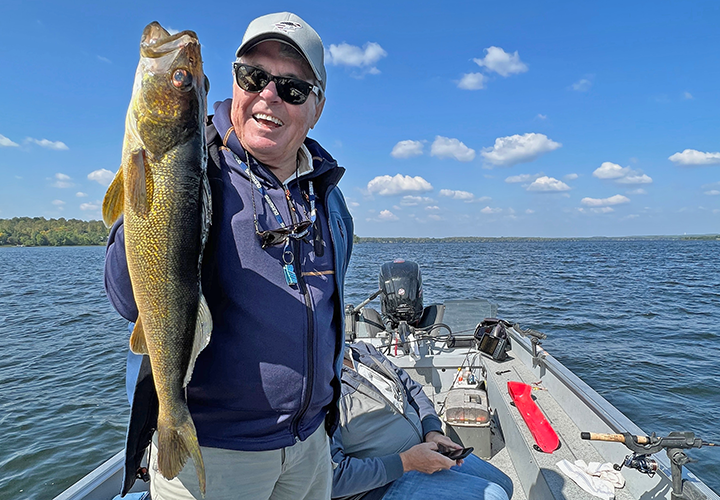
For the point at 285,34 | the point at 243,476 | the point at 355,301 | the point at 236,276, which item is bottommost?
the point at 355,301

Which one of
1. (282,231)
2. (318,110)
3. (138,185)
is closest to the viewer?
(138,185)

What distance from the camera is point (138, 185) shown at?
1316 millimetres

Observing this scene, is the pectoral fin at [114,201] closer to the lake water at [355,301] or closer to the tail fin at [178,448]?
the tail fin at [178,448]

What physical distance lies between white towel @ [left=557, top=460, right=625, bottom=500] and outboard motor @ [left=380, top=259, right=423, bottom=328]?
2974 millimetres

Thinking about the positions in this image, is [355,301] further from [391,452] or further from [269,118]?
[269,118]

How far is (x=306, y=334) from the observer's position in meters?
1.68

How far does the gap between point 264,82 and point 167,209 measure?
732 mm

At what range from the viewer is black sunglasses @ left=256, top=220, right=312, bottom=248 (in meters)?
1.61

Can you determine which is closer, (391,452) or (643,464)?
(643,464)

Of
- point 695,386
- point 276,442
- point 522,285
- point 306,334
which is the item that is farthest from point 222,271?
point 522,285

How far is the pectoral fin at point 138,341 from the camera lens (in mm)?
1410

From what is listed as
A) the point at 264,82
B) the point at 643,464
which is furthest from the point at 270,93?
the point at 643,464

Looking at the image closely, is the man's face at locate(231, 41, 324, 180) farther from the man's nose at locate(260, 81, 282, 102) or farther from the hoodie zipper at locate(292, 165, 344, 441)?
the hoodie zipper at locate(292, 165, 344, 441)

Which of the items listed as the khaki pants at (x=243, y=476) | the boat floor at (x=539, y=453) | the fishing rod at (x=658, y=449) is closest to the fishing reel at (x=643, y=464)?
the fishing rod at (x=658, y=449)
